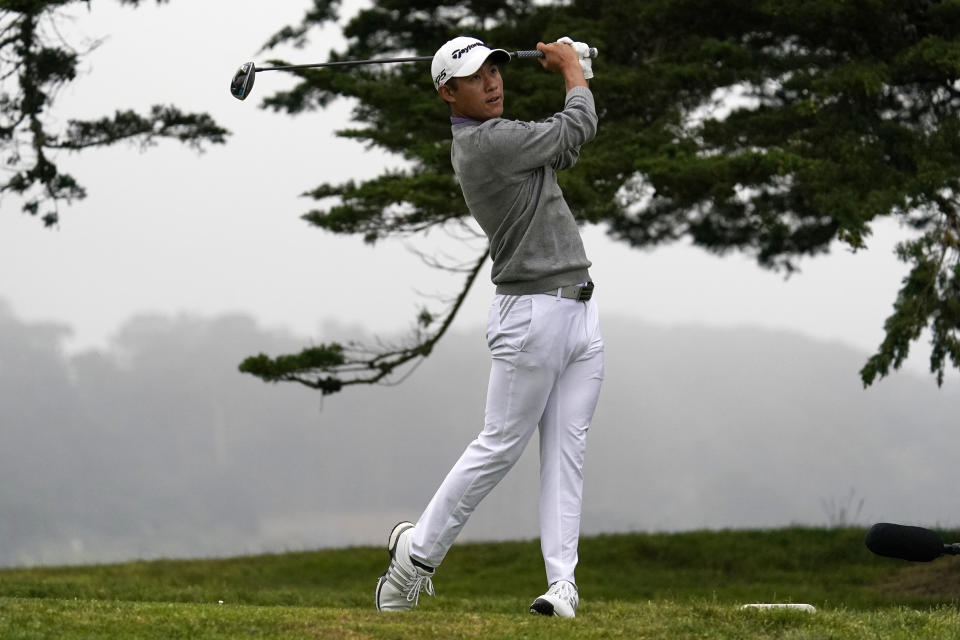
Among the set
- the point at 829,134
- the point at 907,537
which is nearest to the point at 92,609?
the point at 907,537

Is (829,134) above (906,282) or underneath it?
above

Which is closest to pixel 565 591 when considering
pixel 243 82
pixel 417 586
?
pixel 417 586

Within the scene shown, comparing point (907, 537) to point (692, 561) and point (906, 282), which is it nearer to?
point (906, 282)

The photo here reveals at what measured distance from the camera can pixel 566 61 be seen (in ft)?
17.0

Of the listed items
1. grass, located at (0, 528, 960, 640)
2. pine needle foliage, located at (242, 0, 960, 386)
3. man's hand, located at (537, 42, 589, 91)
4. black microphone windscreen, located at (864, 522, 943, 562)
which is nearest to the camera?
black microphone windscreen, located at (864, 522, 943, 562)

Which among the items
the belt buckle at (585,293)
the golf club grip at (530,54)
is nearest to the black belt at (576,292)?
the belt buckle at (585,293)

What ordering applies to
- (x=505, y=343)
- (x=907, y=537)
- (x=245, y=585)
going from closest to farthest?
1. (x=907, y=537)
2. (x=505, y=343)
3. (x=245, y=585)

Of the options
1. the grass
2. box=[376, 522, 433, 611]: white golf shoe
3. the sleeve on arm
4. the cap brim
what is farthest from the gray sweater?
the grass

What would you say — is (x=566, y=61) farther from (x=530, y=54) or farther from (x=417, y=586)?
(x=417, y=586)

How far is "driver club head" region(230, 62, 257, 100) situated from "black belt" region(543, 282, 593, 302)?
2.50 meters

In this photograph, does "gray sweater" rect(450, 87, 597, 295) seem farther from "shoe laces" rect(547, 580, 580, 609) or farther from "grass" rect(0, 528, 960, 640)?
"grass" rect(0, 528, 960, 640)

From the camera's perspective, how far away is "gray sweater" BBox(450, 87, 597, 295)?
4.92 meters

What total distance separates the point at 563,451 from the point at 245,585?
832 centimetres

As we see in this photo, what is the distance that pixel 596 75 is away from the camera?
10.5 m
